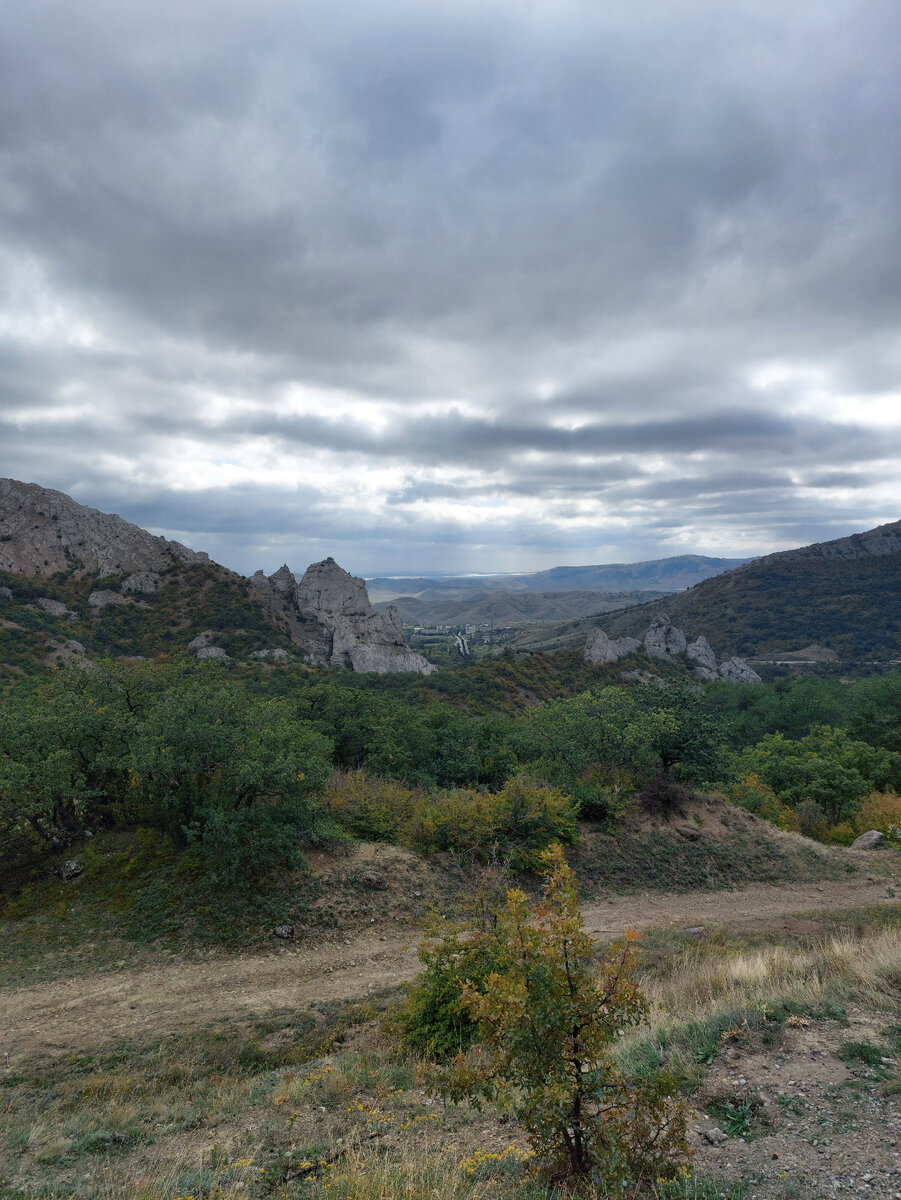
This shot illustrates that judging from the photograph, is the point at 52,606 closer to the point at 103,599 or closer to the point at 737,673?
the point at 103,599

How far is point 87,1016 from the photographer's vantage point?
458 inches

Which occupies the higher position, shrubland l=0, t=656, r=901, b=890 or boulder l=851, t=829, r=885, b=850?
shrubland l=0, t=656, r=901, b=890

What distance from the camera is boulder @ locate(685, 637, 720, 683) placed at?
96.2 meters

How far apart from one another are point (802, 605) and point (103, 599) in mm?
165363

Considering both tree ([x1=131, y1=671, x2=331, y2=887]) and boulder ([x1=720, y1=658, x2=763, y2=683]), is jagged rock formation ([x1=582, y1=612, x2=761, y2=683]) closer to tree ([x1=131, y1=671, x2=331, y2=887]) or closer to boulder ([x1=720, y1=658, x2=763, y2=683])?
boulder ([x1=720, y1=658, x2=763, y2=683])

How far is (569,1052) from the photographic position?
4551 millimetres

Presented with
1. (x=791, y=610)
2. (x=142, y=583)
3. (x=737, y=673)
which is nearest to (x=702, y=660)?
(x=737, y=673)

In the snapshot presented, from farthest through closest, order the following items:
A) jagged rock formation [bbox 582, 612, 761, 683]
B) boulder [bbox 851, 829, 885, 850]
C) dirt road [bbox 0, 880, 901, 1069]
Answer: jagged rock formation [bbox 582, 612, 761, 683]
boulder [bbox 851, 829, 885, 850]
dirt road [bbox 0, 880, 901, 1069]

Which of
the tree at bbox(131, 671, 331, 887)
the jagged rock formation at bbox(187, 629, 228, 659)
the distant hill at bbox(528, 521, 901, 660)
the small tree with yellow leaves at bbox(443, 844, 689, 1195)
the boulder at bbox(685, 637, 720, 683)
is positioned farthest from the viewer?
the distant hill at bbox(528, 521, 901, 660)

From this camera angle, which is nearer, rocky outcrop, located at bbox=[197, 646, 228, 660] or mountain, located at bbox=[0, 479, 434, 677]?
rocky outcrop, located at bbox=[197, 646, 228, 660]

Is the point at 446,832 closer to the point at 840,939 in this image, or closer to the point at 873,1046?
the point at 840,939

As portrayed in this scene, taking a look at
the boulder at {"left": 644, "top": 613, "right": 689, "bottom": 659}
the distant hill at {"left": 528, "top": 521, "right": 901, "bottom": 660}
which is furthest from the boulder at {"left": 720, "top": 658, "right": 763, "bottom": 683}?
the distant hill at {"left": 528, "top": 521, "right": 901, "bottom": 660}

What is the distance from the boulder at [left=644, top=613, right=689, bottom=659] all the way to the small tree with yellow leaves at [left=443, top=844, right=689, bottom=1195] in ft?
340

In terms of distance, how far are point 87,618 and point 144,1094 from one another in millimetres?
91549
